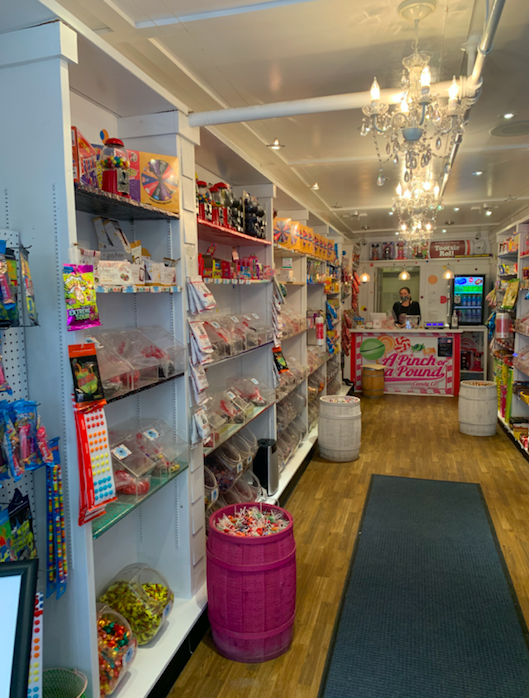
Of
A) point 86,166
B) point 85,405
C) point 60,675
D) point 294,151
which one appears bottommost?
point 60,675

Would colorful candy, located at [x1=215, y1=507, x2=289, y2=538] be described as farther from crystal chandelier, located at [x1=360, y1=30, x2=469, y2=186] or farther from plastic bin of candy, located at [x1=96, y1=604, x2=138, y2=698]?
crystal chandelier, located at [x1=360, y1=30, x2=469, y2=186]

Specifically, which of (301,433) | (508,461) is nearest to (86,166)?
(301,433)

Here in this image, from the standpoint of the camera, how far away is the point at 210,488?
10.9 feet

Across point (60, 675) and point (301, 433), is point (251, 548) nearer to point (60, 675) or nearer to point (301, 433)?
point (60, 675)

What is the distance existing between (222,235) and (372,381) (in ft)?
20.0

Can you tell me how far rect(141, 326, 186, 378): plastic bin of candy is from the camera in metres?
2.64

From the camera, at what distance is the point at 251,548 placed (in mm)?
2512

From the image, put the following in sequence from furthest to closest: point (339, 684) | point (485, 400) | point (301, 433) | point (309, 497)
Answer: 1. point (485, 400)
2. point (301, 433)
3. point (309, 497)
4. point (339, 684)

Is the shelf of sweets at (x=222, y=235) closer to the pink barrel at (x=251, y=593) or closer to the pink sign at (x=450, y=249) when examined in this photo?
the pink barrel at (x=251, y=593)

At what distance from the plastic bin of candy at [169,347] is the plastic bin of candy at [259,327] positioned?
1404mm

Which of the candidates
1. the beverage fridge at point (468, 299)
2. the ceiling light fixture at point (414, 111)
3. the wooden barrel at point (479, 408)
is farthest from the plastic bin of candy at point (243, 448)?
the beverage fridge at point (468, 299)

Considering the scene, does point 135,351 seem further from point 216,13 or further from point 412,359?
point 412,359

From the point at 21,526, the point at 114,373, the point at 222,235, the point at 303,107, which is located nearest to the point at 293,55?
the point at 303,107

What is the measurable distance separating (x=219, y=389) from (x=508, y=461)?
11.4ft
